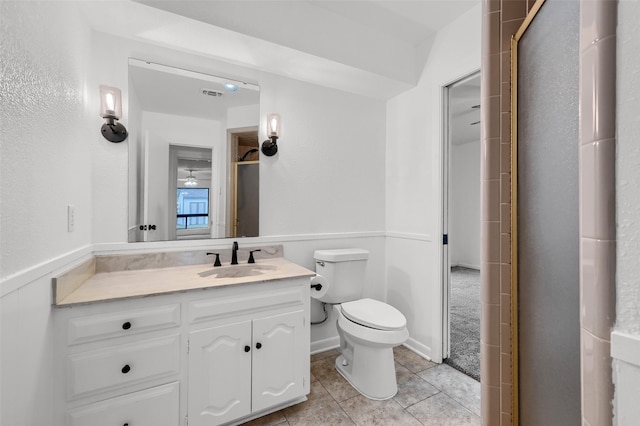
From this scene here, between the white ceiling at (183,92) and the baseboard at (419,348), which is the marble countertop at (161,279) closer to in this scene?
the white ceiling at (183,92)

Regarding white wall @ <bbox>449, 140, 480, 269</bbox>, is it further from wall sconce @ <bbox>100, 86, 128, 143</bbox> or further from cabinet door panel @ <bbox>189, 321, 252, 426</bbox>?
wall sconce @ <bbox>100, 86, 128, 143</bbox>

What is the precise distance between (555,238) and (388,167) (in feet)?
6.75

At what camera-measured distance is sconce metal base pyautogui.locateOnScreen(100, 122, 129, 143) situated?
5.32 feet

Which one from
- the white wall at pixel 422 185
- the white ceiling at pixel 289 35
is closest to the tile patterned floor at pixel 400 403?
the white wall at pixel 422 185

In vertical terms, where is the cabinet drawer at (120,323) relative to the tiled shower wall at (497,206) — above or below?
below

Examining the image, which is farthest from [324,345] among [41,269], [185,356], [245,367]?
[41,269]

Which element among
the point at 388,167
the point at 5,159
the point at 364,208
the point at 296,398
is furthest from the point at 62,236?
the point at 388,167

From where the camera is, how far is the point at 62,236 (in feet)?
3.88

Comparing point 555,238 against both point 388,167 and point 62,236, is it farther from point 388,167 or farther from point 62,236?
point 388,167

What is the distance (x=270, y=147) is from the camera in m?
2.09

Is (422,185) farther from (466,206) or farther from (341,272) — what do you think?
(466,206)

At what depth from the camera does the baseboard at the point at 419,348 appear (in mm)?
2176

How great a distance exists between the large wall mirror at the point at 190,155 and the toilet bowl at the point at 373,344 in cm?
96

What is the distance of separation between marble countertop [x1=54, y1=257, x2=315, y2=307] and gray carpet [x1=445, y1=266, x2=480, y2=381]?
1430mm
